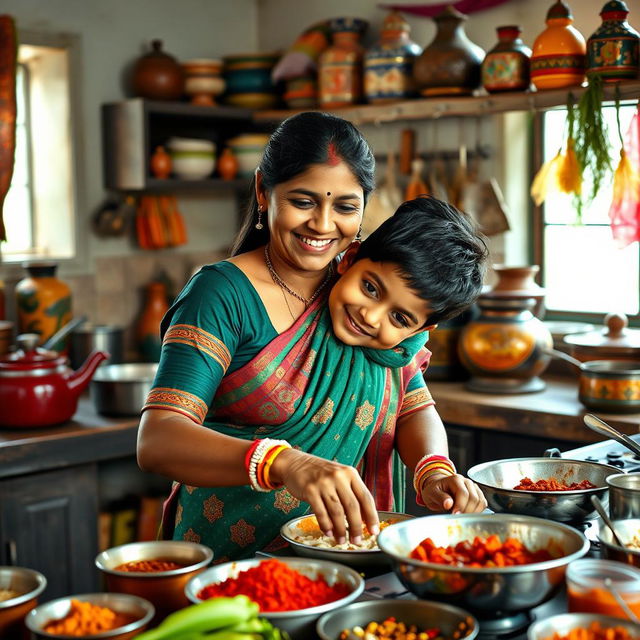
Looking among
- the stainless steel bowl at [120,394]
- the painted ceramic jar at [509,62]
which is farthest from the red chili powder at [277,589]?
the painted ceramic jar at [509,62]

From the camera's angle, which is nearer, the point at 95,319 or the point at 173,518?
the point at 173,518

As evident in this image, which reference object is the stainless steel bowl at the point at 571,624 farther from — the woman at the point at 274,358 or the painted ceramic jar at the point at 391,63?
the painted ceramic jar at the point at 391,63

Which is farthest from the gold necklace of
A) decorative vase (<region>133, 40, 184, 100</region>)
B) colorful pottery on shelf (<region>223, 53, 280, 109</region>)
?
colorful pottery on shelf (<region>223, 53, 280, 109</region>)

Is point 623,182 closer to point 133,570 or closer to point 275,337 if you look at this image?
point 275,337

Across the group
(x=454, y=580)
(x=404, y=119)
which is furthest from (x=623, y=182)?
A: (x=454, y=580)

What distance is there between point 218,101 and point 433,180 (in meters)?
1.27

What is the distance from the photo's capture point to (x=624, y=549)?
138cm

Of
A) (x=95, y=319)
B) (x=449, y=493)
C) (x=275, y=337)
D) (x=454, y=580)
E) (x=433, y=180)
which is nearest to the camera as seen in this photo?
(x=454, y=580)

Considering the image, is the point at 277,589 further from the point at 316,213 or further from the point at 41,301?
the point at 41,301

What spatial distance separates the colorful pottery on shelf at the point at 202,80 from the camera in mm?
4473

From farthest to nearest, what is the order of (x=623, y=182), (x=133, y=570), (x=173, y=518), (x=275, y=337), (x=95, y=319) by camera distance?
(x=95, y=319) → (x=623, y=182) → (x=173, y=518) → (x=275, y=337) → (x=133, y=570)

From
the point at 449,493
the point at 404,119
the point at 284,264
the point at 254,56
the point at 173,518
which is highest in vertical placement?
the point at 254,56

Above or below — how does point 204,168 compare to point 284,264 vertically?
above

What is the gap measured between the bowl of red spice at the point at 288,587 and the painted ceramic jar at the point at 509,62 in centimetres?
266
